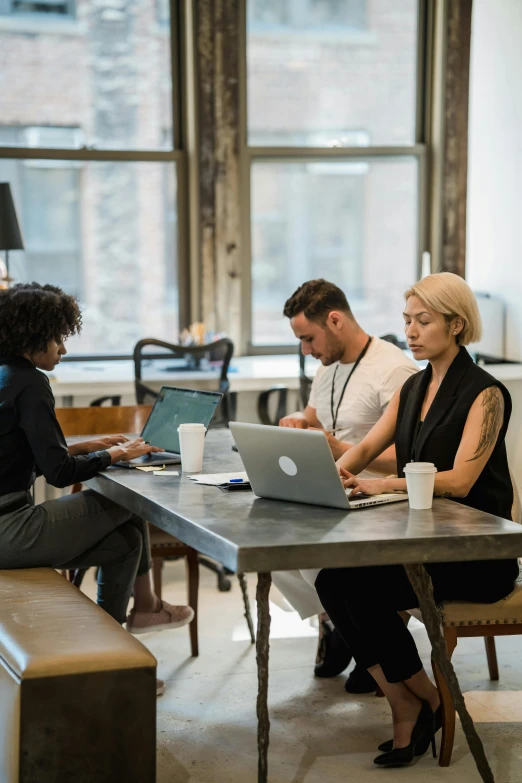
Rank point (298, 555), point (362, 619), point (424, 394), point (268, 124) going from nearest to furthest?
point (298, 555) → point (362, 619) → point (424, 394) → point (268, 124)

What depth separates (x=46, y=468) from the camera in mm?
2766

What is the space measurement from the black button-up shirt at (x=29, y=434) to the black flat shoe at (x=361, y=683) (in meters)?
1.01

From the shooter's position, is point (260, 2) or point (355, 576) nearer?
point (355, 576)

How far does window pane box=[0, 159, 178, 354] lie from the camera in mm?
5570

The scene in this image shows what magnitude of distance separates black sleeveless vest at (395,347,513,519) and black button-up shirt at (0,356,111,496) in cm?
92

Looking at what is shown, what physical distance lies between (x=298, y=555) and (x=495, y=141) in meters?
3.88

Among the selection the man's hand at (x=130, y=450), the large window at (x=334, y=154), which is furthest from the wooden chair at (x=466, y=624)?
the large window at (x=334, y=154)

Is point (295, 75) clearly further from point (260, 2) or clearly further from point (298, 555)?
point (298, 555)

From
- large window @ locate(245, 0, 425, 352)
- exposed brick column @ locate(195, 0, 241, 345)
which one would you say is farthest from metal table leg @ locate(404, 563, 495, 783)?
large window @ locate(245, 0, 425, 352)

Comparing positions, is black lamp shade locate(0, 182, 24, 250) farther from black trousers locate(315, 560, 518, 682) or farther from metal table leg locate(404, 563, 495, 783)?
metal table leg locate(404, 563, 495, 783)

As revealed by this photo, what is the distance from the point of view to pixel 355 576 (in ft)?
8.42

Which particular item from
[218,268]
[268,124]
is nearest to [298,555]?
[218,268]

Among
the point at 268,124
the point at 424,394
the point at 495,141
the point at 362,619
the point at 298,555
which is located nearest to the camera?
the point at 298,555

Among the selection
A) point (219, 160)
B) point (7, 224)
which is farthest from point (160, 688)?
point (219, 160)
